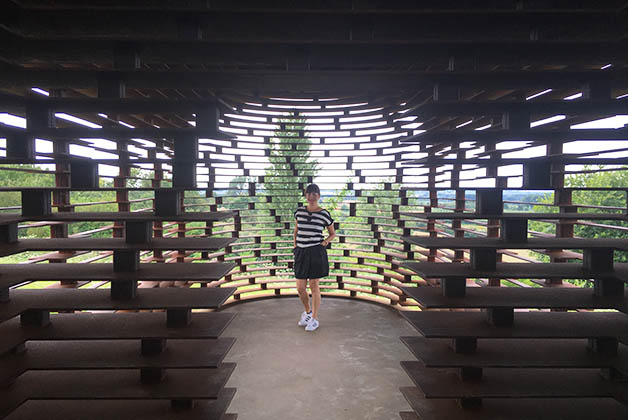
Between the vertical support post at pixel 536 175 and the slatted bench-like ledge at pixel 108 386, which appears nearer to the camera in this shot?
the slatted bench-like ledge at pixel 108 386

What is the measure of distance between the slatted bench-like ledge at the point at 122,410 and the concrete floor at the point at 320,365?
86 centimetres

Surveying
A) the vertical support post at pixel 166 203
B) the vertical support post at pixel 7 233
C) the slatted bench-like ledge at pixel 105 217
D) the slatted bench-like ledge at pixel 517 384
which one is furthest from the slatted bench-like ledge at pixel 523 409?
the vertical support post at pixel 7 233

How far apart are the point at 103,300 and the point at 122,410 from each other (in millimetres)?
635

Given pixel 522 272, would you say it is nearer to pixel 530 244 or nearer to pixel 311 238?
pixel 530 244

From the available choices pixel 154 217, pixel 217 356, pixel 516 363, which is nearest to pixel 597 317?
pixel 516 363

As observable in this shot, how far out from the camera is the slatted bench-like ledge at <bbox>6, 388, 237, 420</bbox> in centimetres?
182

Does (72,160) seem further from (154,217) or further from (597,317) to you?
(597,317)

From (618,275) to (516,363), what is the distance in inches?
31.4

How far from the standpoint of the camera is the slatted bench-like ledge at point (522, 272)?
1.88 meters

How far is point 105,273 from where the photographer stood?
6.27 ft

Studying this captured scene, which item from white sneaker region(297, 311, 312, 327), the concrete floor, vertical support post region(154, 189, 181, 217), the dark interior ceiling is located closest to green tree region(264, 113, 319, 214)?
white sneaker region(297, 311, 312, 327)

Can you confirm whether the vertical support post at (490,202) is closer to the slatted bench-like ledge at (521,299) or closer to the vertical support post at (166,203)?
the slatted bench-like ledge at (521,299)

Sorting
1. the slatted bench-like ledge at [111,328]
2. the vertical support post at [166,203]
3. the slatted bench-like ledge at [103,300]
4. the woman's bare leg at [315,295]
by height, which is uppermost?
the vertical support post at [166,203]

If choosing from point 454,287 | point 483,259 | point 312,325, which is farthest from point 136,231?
point 312,325
